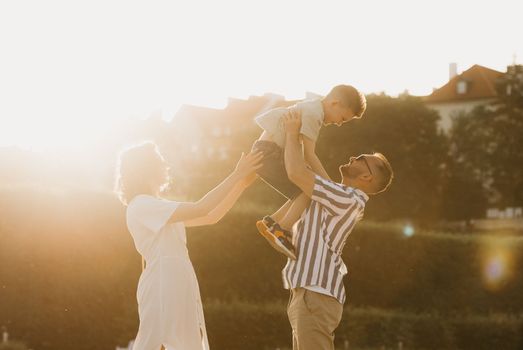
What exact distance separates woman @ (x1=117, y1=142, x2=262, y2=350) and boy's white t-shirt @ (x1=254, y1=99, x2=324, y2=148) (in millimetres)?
457

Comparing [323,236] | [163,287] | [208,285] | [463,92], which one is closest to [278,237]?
[323,236]

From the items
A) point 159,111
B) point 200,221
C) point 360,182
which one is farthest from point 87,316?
point 159,111

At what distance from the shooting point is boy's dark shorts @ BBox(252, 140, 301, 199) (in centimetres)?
477

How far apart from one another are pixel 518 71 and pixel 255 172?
181 ft

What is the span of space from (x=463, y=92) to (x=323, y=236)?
3020 inches

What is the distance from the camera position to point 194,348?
15.7 ft

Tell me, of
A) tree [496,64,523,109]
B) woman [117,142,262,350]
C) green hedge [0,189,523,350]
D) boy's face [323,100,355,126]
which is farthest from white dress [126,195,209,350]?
tree [496,64,523,109]

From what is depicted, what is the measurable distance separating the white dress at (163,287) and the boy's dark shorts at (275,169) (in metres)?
0.53

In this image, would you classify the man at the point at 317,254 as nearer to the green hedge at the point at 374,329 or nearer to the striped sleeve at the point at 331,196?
the striped sleeve at the point at 331,196

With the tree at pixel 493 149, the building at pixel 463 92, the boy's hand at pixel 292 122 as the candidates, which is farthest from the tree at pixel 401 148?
the boy's hand at pixel 292 122

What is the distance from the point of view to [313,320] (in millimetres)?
4289

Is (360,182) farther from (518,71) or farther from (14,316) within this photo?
(518,71)

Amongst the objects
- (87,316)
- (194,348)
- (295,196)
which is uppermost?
(295,196)

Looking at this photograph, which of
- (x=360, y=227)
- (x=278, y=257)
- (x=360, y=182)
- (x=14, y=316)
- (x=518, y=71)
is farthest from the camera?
(x=518, y=71)
